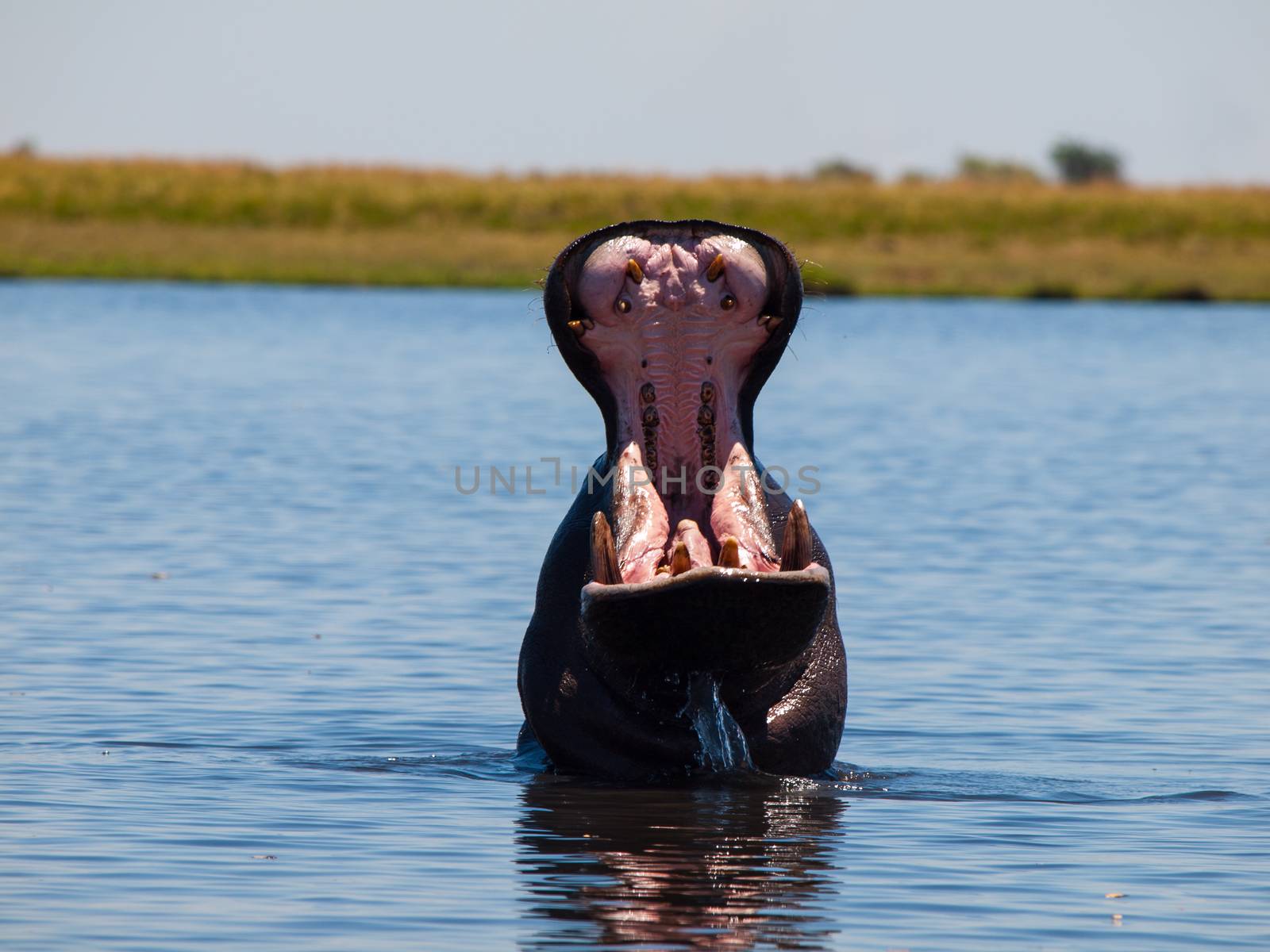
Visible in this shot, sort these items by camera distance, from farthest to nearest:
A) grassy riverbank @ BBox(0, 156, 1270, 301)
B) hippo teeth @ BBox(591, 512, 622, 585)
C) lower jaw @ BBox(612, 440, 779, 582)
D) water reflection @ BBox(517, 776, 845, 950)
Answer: grassy riverbank @ BBox(0, 156, 1270, 301)
lower jaw @ BBox(612, 440, 779, 582)
hippo teeth @ BBox(591, 512, 622, 585)
water reflection @ BBox(517, 776, 845, 950)

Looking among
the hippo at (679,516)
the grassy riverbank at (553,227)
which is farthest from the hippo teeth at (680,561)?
the grassy riverbank at (553,227)

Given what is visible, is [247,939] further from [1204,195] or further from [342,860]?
[1204,195]

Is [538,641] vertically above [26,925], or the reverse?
[538,641]

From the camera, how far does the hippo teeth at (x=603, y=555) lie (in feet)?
21.2

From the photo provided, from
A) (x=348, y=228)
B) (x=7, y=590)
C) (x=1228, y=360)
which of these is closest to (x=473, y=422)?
(x=7, y=590)

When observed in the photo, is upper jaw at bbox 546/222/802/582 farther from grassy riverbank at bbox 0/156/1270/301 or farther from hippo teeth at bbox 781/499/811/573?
grassy riverbank at bbox 0/156/1270/301

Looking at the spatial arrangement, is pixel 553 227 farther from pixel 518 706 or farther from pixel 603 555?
pixel 603 555

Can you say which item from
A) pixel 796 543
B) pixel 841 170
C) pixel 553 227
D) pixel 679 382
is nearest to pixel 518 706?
pixel 679 382

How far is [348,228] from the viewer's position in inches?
1981

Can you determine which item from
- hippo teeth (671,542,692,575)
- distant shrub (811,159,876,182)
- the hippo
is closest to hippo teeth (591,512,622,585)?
the hippo

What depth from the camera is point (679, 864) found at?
23.1ft

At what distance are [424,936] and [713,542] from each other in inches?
62.5

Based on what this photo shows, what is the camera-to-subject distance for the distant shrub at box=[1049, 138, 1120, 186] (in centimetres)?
10175

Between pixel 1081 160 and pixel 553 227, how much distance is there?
188 feet
